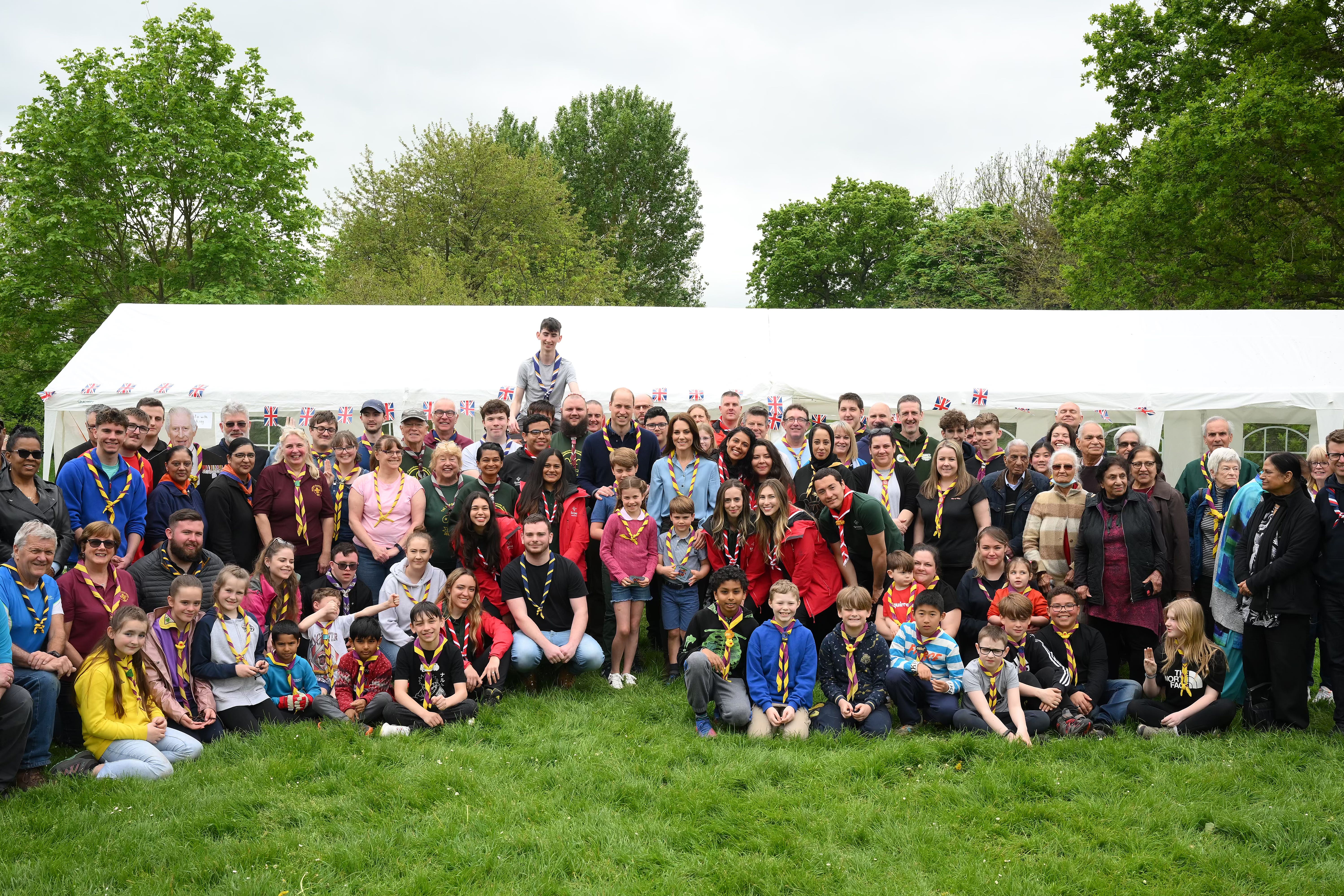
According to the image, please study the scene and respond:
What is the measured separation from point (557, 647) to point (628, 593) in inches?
23.7

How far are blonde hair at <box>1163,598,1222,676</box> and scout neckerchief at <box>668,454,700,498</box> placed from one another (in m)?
3.02

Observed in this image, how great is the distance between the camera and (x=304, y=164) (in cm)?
1888

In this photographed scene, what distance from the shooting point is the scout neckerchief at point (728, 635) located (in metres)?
5.30

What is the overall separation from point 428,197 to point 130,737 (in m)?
21.1

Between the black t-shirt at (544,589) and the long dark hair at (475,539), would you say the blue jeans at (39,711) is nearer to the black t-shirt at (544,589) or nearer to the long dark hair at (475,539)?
the long dark hair at (475,539)

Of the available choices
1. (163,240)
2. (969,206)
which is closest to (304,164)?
(163,240)

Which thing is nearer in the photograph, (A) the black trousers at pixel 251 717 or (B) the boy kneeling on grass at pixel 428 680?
(A) the black trousers at pixel 251 717

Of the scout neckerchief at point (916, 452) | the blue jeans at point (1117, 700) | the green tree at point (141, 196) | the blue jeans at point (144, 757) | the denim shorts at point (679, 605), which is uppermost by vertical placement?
the green tree at point (141, 196)

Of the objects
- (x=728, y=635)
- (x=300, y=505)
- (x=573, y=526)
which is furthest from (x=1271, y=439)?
(x=300, y=505)

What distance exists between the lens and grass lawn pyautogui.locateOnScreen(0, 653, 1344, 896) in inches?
141

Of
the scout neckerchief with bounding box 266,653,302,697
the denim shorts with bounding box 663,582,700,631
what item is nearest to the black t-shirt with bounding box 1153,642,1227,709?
the denim shorts with bounding box 663,582,700,631

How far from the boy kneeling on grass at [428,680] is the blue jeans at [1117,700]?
3714 mm

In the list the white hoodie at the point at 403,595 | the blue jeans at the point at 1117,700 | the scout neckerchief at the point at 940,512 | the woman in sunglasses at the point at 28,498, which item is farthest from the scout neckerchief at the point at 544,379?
the blue jeans at the point at 1117,700

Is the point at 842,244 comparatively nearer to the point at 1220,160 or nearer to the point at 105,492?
the point at 1220,160
